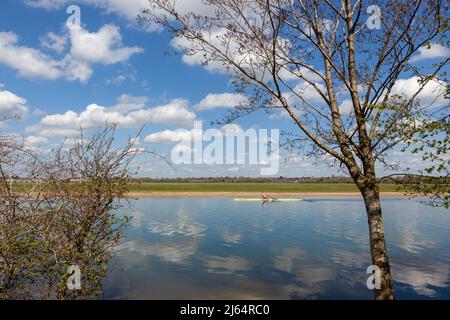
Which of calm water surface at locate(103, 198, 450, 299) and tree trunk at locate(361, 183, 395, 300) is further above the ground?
tree trunk at locate(361, 183, 395, 300)

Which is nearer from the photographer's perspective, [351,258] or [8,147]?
[8,147]

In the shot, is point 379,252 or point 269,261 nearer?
point 379,252

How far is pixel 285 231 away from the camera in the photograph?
35719 millimetres

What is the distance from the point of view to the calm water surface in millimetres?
16859

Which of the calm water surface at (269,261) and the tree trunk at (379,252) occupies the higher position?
the tree trunk at (379,252)

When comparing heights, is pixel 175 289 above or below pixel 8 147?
below

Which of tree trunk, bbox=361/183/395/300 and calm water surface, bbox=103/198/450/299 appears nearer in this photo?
tree trunk, bbox=361/183/395/300

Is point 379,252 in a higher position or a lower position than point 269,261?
higher

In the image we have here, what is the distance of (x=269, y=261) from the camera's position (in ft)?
75.5

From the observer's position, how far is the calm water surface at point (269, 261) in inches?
664

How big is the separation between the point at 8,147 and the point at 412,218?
50312 mm
